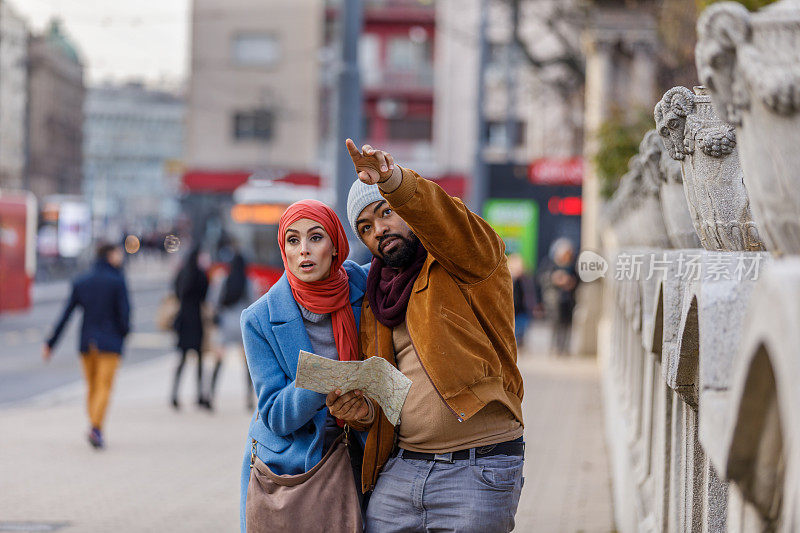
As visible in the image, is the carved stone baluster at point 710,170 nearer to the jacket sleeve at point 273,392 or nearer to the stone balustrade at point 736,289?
the stone balustrade at point 736,289

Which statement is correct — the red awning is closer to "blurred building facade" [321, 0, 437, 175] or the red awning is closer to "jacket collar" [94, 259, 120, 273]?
"blurred building facade" [321, 0, 437, 175]

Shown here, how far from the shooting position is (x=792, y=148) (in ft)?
6.63

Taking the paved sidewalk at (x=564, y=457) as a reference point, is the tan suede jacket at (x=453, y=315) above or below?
above

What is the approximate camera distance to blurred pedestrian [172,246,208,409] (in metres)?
13.0

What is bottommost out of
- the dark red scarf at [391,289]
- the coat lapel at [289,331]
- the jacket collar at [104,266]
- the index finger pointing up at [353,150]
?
the jacket collar at [104,266]

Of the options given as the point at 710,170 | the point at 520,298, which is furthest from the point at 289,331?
the point at 520,298

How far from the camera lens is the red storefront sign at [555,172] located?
104 feet

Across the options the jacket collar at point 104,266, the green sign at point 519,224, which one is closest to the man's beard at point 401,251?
the jacket collar at point 104,266

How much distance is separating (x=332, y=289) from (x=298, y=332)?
6.9 inches

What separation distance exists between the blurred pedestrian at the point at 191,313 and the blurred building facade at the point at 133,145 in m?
90.1

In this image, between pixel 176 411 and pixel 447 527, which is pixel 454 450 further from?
pixel 176 411

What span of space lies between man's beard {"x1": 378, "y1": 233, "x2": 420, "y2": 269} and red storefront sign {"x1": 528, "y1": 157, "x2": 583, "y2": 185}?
28.2 metres

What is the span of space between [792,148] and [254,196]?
29.2m

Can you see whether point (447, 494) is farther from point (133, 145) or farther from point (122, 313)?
point (133, 145)
